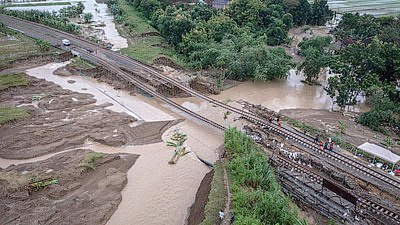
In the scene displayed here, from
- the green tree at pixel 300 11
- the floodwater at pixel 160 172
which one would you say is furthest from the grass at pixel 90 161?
the green tree at pixel 300 11

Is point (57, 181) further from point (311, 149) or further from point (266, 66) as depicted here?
point (266, 66)

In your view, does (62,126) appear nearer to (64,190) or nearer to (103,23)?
(64,190)

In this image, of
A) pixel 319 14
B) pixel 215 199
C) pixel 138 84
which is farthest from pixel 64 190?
pixel 319 14

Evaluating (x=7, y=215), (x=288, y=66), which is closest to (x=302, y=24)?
(x=288, y=66)

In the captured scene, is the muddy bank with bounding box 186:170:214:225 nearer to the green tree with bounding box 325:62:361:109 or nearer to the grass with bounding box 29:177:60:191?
the grass with bounding box 29:177:60:191

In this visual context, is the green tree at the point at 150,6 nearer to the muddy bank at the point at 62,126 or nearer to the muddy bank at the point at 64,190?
the muddy bank at the point at 62,126

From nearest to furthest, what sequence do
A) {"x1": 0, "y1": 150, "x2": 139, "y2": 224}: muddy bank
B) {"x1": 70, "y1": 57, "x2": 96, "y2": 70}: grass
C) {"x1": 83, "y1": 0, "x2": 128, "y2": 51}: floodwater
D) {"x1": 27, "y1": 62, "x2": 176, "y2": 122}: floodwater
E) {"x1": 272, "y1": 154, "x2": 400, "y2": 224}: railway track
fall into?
{"x1": 272, "y1": 154, "x2": 400, "y2": 224}: railway track → {"x1": 0, "y1": 150, "x2": 139, "y2": 224}: muddy bank → {"x1": 27, "y1": 62, "x2": 176, "y2": 122}: floodwater → {"x1": 70, "y1": 57, "x2": 96, "y2": 70}: grass → {"x1": 83, "y1": 0, "x2": 128, "y2": 51}: floodwater

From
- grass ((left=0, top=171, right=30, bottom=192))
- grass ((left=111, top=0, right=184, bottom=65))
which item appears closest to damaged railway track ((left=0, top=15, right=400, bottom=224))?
grass ((left=111, top=0, right=184, bottom=65))
